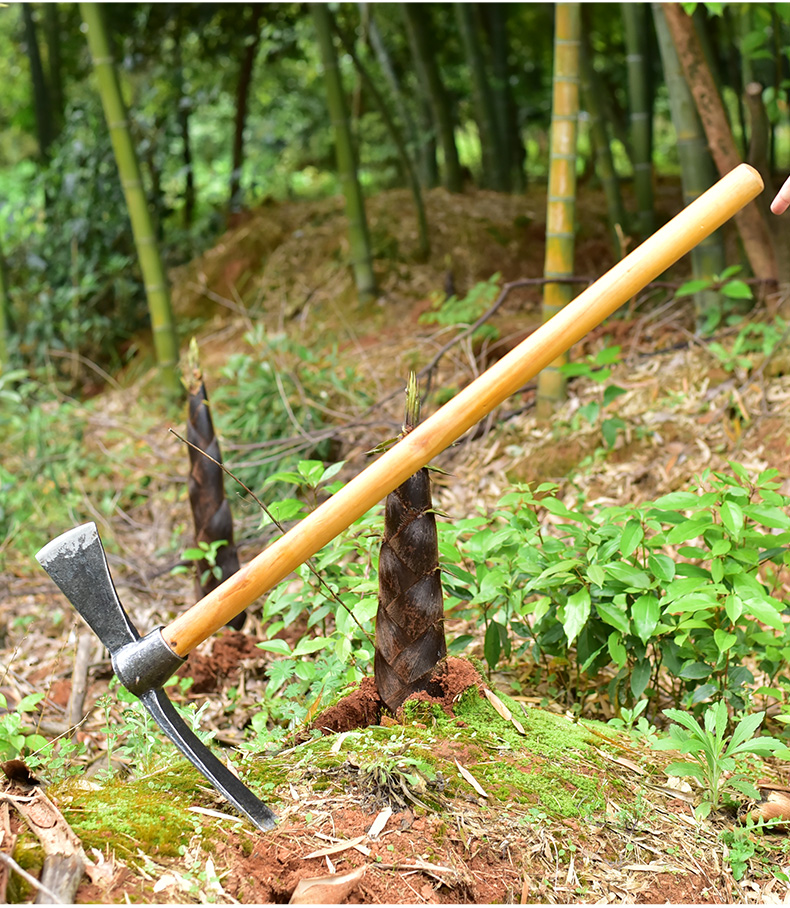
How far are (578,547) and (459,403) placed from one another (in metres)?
0.63

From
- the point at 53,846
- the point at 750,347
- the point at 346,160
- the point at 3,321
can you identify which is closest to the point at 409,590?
the point at 53,846

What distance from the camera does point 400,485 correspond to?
5.04 feet

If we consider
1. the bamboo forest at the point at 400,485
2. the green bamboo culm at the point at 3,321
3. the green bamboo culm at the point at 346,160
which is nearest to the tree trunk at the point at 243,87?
the bamboo forest at the point at 400,485

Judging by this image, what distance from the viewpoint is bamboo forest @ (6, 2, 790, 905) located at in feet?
4.67

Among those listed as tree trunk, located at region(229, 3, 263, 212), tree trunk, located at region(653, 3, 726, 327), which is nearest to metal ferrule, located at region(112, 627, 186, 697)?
tree trunk, located at region(653, 3, 726, 327)

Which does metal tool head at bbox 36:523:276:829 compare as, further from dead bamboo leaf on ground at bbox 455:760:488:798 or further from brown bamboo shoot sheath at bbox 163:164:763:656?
dead bamboo leaf on ground at bbox 455:760:488:798

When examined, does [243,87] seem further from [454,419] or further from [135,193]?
[454,419]

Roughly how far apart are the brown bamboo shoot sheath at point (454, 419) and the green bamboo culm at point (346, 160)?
4074 millimetres

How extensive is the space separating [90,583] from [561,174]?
3.06 m

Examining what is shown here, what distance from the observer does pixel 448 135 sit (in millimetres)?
6930

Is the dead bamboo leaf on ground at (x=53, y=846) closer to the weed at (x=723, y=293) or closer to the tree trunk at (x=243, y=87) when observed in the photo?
the weed at (x=723, y=293)

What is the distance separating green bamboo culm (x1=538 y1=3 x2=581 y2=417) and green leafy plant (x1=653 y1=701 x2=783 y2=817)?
219 centimetres

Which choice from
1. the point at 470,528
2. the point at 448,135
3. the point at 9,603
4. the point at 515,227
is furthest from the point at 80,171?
the point at 470,528

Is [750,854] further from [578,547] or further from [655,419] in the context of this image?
[655,419]
